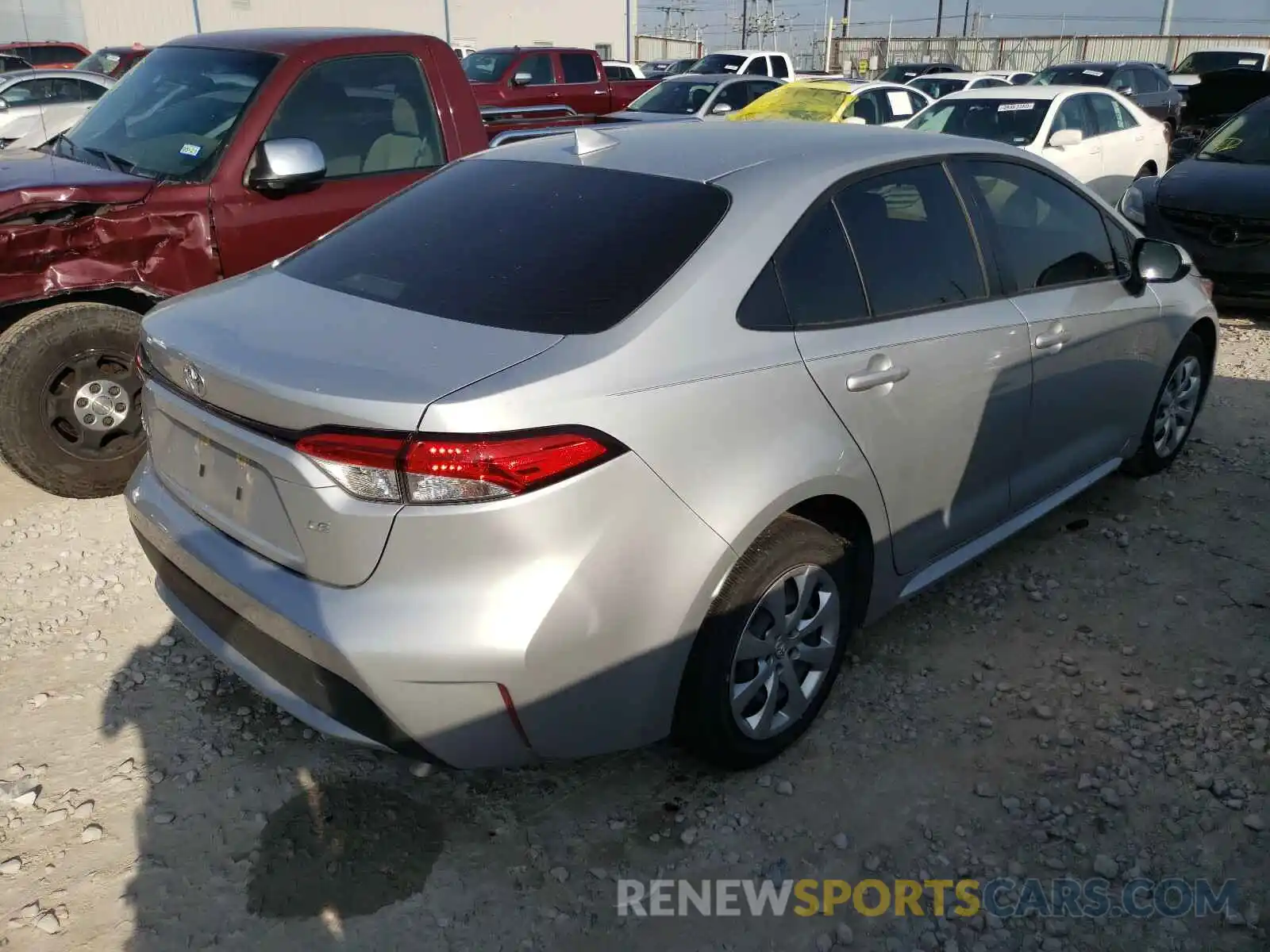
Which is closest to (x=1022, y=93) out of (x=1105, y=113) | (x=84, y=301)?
(x=1105, y=113)

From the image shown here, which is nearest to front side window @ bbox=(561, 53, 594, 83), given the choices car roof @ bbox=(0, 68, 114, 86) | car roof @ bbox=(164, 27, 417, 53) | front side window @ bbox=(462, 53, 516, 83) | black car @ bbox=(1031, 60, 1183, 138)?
front side window @ bbox=(462, 53, 516, 83)

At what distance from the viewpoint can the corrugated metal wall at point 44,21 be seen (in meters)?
23.2

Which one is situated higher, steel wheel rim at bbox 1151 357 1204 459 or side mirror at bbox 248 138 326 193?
side mirror at bbox 248 138 326 193

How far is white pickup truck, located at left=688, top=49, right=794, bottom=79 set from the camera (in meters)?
21.6

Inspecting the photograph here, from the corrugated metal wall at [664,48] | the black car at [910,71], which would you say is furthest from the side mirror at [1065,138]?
the corrugated metal wall at [664,48]

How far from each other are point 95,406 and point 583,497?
10.7 feet

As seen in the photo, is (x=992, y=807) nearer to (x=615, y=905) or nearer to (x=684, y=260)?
(x=615, y=905)

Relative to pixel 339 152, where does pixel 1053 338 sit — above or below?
below

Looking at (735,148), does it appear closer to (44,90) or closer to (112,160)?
(112,160)

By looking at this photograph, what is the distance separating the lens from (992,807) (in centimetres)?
288

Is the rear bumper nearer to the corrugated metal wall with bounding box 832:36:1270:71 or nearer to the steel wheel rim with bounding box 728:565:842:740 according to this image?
the steel wheel rim with bounding box 728:565:842:740

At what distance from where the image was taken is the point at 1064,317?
373 centimetres

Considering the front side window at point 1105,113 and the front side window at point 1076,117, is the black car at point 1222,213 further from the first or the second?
the front side window at point 1105,113

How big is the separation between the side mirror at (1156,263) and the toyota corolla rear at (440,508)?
2.22m
